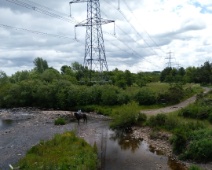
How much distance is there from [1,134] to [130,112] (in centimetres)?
1904

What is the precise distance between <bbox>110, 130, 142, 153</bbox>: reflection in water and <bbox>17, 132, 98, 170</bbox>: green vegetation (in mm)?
6037

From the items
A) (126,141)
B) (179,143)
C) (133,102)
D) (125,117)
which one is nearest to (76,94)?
(133,102)

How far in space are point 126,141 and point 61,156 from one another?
40.8ft

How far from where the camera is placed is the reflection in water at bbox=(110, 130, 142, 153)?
32728 millimetres

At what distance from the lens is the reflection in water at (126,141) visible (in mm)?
32728

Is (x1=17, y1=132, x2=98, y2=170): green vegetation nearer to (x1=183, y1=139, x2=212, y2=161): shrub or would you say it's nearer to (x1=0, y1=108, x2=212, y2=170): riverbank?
(x1=0, y1=108, x2=212, y2=170): riverbank

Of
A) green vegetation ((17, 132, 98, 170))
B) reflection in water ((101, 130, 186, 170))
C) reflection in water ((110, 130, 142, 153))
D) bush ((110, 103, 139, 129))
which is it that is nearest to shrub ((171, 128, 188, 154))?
reflection in water ((101, 130, 186, 170))

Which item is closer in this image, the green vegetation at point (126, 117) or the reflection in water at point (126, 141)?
the reflection in water at point (126, 141)

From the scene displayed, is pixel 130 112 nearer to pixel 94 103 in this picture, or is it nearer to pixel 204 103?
pixel 204 103

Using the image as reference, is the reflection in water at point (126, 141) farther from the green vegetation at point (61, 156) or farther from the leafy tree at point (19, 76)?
the leafy tree at point (19, 76)

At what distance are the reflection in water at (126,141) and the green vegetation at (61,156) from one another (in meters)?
6.04

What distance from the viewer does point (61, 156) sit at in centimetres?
2459

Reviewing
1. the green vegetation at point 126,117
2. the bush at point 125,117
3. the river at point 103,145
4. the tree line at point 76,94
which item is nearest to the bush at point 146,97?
the tree line at point 76,94

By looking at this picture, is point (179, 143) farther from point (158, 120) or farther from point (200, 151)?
point (158, 120)
